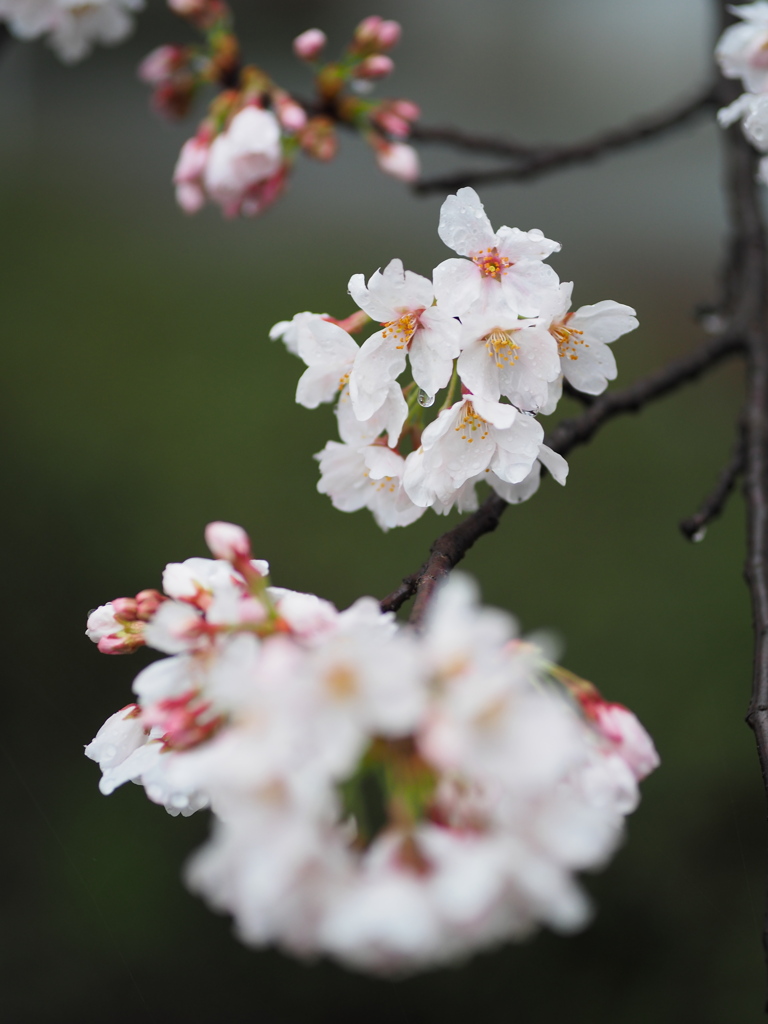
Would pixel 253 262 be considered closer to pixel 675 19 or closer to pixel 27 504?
pixel 27 504

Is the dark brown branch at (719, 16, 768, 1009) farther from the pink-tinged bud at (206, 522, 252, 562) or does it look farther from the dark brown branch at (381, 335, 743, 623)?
the pink-tinged bud at (206, 522, 252, 562)

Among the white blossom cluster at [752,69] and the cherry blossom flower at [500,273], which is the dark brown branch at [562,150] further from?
the cherry blossom flower at [500,273]

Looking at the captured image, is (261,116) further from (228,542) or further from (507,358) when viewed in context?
(228,542)

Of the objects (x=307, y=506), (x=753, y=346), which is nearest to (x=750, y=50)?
(x=753, y=346)

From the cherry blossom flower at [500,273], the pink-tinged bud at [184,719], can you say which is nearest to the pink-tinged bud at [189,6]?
the cherry blossom flower at [500,273]

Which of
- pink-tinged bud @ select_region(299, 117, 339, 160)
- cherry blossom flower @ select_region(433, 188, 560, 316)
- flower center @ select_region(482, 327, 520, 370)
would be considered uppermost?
cherry blossom flower @ select_region(433, 188, 560, 316)

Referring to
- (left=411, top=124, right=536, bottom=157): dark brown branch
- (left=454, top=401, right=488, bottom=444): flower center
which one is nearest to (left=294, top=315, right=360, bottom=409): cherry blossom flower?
(left=454, top=401, right=488, bottom=444): flower center
